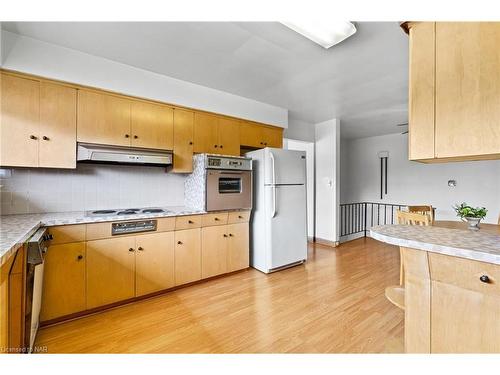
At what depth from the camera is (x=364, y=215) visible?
593 centimetres

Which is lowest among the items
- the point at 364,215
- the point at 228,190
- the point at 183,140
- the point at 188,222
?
the point at 364,215

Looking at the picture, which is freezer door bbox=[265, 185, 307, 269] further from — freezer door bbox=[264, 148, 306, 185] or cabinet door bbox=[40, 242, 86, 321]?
cabinet door bbox=[40, 242, 86, 321]

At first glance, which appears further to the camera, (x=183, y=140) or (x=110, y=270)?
(x=183, y=140)

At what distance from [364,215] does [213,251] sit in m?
4.61

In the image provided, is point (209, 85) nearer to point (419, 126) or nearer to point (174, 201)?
point (174, 201)

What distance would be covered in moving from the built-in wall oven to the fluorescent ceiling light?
1560mm

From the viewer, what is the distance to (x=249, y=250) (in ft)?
10.9

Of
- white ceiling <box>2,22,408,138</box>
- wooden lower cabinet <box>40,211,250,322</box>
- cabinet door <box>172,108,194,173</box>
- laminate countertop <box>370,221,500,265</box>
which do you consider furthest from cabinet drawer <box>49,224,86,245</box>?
laminate countertop <box>370,221,500,265</box>

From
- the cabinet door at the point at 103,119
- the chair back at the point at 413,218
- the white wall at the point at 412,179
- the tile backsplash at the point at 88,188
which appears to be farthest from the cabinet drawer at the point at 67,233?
the white wall at the point at 412,179

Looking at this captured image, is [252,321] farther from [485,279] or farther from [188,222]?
[485,279]

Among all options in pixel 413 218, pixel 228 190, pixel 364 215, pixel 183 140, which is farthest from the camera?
pixel 364 215

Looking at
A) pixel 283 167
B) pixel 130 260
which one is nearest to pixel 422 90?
pixel 283 167

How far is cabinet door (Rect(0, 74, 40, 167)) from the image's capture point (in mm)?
1906

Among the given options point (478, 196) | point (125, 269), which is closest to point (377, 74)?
point (125, 269)
